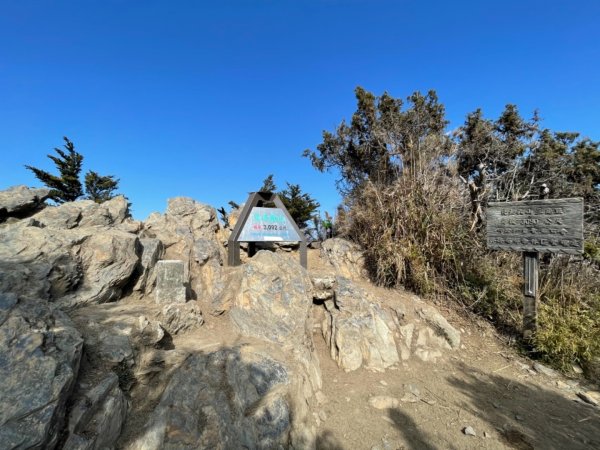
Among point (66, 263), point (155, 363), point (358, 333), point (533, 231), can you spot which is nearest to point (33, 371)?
point (155, 363)

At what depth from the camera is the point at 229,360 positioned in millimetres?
3664

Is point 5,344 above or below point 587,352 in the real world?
above

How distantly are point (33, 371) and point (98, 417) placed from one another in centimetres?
65

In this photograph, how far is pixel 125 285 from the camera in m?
4.85

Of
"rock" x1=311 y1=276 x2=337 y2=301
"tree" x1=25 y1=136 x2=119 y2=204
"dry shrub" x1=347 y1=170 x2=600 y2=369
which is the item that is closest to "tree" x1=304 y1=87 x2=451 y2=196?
"dry shrub" x1=347 y1=170 x2=600 y2=369

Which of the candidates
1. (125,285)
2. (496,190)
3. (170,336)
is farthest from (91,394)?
(496,190)

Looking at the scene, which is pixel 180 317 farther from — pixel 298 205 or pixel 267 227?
pixel 298 205

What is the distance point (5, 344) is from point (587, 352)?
7396mm

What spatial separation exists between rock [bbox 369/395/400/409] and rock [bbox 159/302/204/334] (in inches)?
109

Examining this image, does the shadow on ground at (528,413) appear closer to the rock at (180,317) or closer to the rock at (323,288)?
the rock at (323,288)

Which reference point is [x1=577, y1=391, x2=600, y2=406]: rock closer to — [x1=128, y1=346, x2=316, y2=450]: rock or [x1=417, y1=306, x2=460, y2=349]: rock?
[x1=417, y1=306, x2=460, y2=349]: rock

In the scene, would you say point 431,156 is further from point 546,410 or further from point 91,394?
point 91,394

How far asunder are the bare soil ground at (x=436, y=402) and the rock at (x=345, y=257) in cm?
251

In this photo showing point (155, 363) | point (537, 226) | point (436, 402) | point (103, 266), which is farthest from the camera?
point (537, 226)
